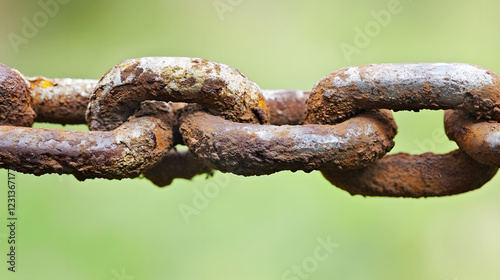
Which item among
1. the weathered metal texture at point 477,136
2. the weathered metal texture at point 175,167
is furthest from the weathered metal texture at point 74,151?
the weathered metal texture at point 477,136

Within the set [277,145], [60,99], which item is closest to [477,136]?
[277,145]

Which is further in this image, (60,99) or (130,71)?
(60,99)

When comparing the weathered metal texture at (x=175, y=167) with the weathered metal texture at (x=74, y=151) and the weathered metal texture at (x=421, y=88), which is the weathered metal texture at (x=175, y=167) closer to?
the weathered metal texture at (x=74, y=151)

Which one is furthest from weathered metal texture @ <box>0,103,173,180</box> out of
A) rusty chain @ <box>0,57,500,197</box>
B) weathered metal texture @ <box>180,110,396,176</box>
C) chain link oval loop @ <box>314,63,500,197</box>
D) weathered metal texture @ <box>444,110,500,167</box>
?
weathered metal texture @ <box>444,110,500,167</box>

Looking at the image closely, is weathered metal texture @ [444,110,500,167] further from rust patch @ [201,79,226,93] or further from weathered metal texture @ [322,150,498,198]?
rust patch @ [201,79,226,93]

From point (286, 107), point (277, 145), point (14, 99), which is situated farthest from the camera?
point (286, 107)

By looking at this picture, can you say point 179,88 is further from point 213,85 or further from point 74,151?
point 74,151
